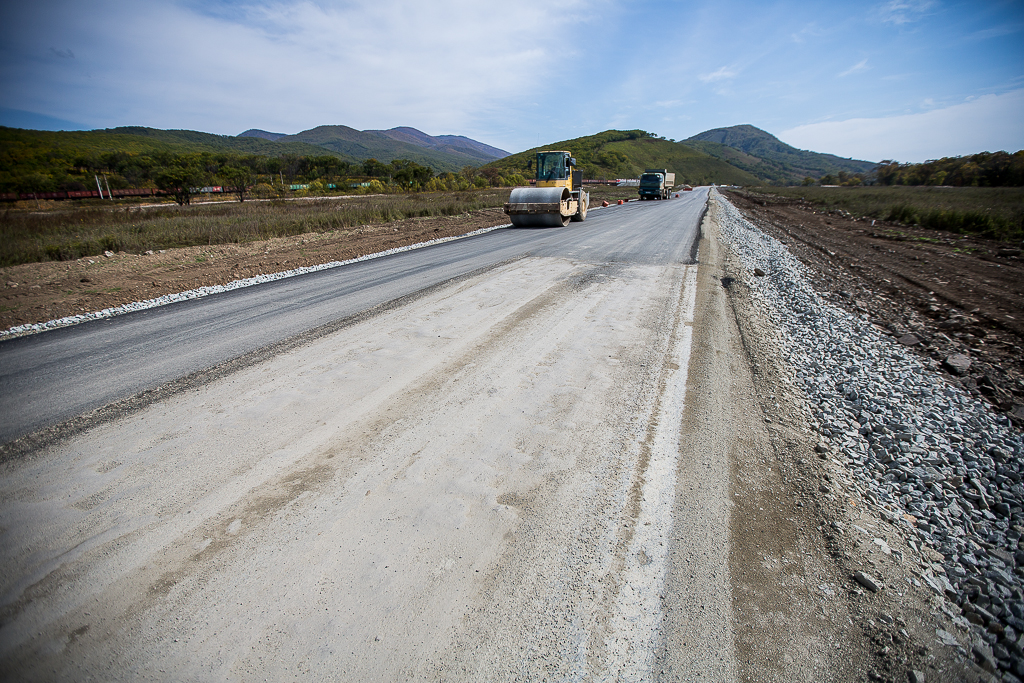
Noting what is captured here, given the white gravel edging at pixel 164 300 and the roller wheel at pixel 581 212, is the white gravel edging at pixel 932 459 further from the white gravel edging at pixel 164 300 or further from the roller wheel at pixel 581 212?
the roller wheel at pixel 581 212

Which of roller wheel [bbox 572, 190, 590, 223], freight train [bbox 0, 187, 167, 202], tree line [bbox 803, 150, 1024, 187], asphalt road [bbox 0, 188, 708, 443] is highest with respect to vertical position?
tree line [bbox 803, 150, 1024, 187]

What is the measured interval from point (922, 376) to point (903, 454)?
240cm

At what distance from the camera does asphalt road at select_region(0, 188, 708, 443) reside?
4.05m

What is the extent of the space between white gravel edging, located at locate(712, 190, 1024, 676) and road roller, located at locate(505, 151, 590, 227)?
11.9 m

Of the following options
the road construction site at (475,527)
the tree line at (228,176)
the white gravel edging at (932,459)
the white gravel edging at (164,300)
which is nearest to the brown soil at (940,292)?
the white gravel edging at (932,459)

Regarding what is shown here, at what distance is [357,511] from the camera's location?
2.63m

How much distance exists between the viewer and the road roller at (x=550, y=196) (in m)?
16.6

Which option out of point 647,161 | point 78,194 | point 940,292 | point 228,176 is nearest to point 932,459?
point 940,292

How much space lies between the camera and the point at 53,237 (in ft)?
→ 47.7

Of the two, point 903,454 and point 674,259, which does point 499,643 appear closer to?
point 903,454

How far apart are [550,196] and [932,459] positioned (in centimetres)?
1498

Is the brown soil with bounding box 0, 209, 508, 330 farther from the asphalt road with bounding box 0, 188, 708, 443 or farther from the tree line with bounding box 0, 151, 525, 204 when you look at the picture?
the tree line with bounding box 0, 151, 525, 204

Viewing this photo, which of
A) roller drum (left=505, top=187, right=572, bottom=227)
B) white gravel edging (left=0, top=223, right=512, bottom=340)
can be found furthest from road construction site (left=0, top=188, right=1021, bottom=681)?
roller drum (left=505, top=187, right=572, bottom=227)

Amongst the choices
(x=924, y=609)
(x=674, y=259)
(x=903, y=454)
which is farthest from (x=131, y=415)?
(x=674, y=259)
